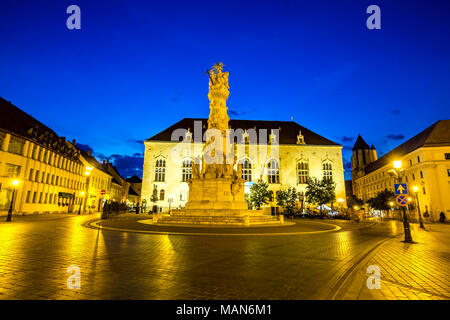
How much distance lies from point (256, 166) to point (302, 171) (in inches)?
431

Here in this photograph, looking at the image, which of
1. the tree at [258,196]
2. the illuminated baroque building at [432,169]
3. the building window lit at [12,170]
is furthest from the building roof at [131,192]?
the illuminated baroque building at [432,169]

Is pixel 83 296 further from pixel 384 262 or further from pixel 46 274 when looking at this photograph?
pixel 384 262

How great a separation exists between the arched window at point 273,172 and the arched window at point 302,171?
494 cm

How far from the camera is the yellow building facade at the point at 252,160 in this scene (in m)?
53.2

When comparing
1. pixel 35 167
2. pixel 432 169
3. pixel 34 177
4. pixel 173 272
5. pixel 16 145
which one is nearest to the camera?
pixel 173 272

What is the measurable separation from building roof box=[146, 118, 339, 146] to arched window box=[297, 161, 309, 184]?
5.31m

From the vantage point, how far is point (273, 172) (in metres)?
56.3

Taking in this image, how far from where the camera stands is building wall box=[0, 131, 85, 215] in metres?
27.8

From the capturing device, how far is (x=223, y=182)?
73.5ft

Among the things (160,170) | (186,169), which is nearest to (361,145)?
(186,169)

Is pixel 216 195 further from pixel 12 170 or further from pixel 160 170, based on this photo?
pixel 160 170

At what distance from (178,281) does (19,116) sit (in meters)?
40.3
